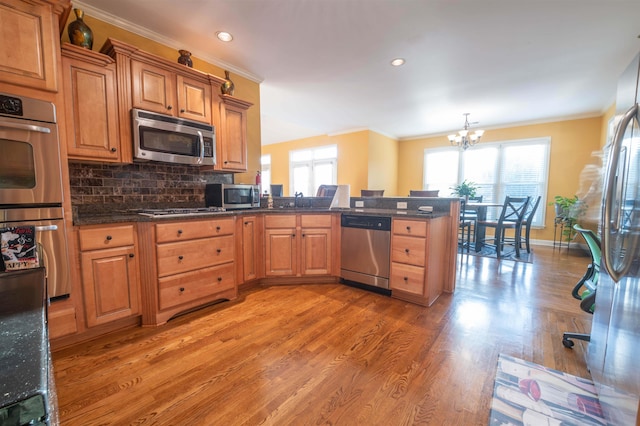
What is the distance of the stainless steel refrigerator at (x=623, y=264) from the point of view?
1.01 m

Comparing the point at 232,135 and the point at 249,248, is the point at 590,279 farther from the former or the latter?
the point at 232,135

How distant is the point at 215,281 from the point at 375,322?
1.47m

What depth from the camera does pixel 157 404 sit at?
4.48ft

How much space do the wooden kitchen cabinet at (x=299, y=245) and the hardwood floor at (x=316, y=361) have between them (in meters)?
0.38

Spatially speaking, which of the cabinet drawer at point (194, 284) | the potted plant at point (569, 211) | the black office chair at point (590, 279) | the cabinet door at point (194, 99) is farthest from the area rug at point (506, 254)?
the cabinet door at point (194, 99)

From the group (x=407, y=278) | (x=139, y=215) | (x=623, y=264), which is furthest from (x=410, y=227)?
(x=139, y=215)

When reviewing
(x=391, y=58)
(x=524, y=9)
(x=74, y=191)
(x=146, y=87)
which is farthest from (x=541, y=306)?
(x=74, y=191)

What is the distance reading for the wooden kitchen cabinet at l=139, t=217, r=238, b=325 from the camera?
2086 mm

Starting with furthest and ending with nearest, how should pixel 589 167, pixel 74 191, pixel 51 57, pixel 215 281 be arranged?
pixel 589 167 < pixel 215 281 < pixel 74 191 < pixel 51 57

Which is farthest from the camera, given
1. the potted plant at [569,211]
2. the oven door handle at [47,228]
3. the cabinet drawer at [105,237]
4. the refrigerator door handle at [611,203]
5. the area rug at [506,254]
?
the potted plant at [569,211]

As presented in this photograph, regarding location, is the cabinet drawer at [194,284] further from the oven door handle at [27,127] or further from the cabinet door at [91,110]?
the oven door handle at [27,127]

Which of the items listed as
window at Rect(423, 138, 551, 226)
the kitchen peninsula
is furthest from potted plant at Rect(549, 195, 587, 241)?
the kitchen peninsula

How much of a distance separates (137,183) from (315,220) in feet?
5.86

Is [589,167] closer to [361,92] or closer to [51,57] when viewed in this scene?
[361,92]
